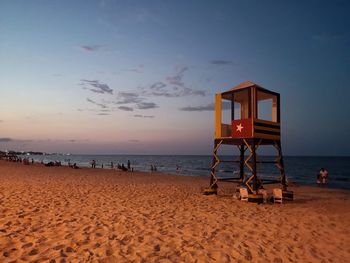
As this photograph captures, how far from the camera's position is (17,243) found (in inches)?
257

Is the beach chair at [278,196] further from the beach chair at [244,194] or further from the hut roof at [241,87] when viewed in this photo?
the hut roof at [241,87]

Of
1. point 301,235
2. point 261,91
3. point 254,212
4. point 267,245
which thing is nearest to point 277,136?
point 261,91

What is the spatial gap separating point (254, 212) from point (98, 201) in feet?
23.0

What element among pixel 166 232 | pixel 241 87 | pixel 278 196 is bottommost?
pixel 166 232

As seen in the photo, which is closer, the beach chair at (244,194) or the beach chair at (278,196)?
the beach chair at (278,196)

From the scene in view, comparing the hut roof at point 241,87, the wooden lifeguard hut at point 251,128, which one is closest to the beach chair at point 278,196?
the wooden lifeguard hut at point 251,128

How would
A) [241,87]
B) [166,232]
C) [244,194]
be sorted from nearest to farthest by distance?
[166,232], [244,194], [241,87]

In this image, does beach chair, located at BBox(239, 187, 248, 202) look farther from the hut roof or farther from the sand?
Answer: the hut roof

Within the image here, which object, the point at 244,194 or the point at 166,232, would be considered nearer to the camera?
the point at 166,232

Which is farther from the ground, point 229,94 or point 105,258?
point 229,94

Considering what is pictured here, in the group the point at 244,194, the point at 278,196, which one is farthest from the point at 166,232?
the point at 278,196

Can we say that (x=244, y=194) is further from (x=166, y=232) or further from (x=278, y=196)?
(x=166, y=232)

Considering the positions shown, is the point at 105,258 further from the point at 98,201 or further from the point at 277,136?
the point at 277,136

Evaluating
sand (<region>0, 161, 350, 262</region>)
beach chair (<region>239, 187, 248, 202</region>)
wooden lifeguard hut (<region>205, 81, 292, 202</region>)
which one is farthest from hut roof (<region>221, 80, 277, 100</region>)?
sand (<region>0, 161, 350, 262</region>)
